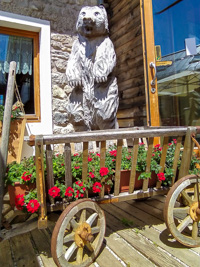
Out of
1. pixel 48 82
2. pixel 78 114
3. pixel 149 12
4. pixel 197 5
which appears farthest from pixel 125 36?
pixel 78 114

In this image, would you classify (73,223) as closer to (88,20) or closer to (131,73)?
(88,20)

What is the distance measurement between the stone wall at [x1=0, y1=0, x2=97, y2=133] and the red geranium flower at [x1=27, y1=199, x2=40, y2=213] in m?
2.52

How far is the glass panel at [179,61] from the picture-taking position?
136 inches

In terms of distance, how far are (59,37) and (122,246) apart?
3.46 m

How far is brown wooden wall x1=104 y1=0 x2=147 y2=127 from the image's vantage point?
3.60 meters

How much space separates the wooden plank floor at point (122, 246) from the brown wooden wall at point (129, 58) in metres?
1.88

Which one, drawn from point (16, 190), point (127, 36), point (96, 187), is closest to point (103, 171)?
point (96, 187)

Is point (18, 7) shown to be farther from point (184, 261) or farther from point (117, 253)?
point (184, 261)

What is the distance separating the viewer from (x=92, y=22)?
279 cm

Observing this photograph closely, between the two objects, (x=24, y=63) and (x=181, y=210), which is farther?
(x=24, y=63)

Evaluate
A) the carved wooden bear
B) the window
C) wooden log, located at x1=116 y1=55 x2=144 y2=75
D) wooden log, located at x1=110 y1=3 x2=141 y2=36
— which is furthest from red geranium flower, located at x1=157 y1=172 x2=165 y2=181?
wooden log, located at x1=110 y1=3 x2=141 y2=36

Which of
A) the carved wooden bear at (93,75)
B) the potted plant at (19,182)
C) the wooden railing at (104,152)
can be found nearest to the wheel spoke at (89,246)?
the wooden railing at (104,152)

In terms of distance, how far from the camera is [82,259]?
4.55ft

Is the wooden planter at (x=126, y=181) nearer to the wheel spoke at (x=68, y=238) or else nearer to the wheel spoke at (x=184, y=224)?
the wheel spoke at (x=184, y=224)
